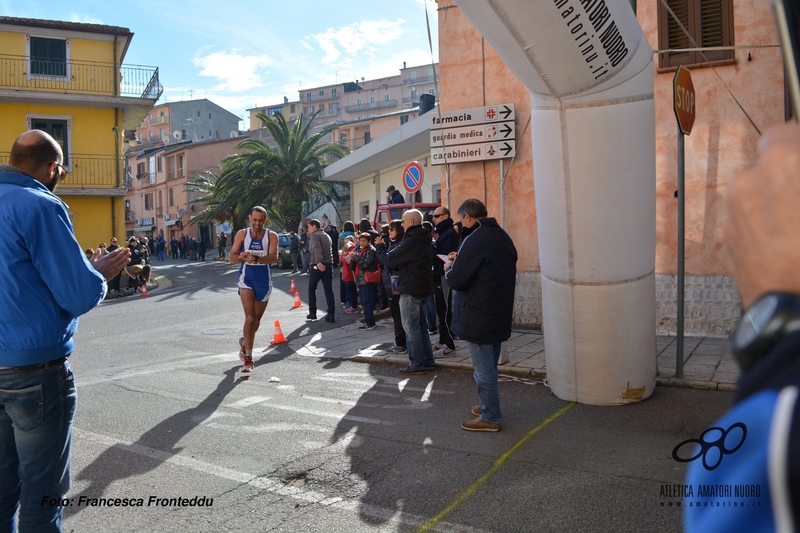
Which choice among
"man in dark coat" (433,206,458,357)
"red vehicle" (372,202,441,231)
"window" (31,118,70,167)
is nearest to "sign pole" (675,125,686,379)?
"man in dark coat" (433,206,458,357)

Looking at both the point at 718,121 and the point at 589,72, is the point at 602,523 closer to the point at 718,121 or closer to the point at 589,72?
the point at 589,72

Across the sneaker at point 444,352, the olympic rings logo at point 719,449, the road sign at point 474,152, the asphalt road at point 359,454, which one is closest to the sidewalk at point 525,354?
the sneaker at point 444,352

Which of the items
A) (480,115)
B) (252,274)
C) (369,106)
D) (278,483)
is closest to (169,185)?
(369,106)

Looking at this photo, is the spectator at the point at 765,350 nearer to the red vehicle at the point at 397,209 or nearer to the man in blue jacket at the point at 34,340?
the man in blue jacket at the point at 34,340

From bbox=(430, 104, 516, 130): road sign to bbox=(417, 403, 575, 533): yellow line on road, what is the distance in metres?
5.64

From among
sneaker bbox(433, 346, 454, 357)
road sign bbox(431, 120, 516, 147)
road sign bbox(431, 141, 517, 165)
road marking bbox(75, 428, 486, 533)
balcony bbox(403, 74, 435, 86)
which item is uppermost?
balcony bbox(403, 74, 435, 86)

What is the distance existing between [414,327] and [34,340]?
5.44m

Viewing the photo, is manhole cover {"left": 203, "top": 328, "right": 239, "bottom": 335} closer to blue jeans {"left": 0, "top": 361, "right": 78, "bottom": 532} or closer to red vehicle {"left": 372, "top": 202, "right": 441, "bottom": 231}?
red vehicle {"left": 372, "top": 202, "right": 441, "bottom": 231}

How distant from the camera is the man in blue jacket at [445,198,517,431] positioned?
18.4 ft

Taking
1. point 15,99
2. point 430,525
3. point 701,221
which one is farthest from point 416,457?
point 15,99

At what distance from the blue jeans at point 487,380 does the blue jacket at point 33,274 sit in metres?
3.50

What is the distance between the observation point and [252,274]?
27.5 feet

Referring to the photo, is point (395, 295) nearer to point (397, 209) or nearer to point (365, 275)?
point (365, 275)

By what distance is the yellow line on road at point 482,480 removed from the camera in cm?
391
